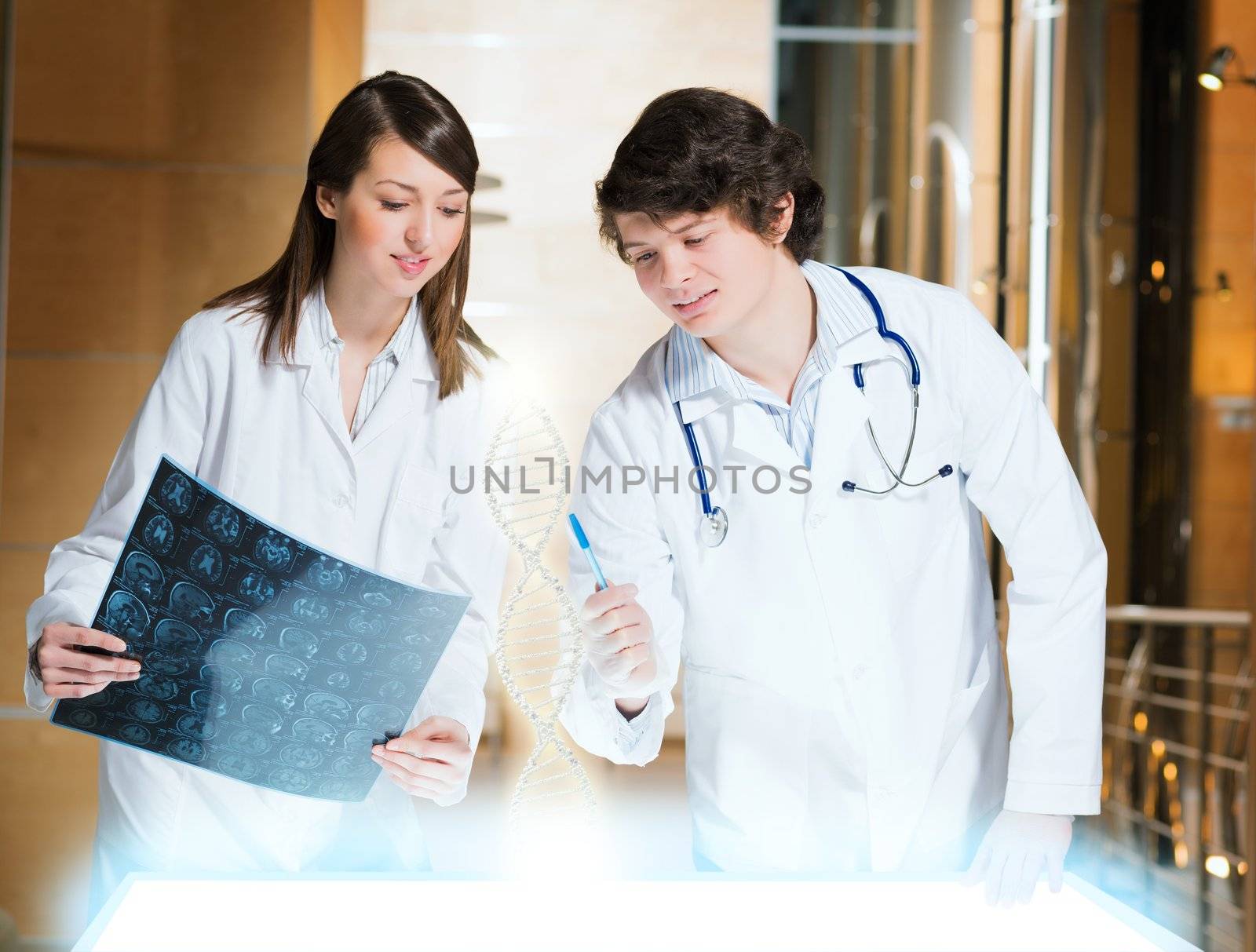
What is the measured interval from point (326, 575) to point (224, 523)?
0.47ft

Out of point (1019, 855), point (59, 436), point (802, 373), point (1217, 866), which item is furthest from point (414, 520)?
point (1217, 866)

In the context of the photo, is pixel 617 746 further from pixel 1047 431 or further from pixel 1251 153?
pixel 1251 153

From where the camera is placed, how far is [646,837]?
73.6 inches

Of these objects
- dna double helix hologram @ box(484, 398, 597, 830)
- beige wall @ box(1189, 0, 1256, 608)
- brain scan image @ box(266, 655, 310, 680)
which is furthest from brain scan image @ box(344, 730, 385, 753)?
beige wall @ box(1189, 0, 1256, 608)

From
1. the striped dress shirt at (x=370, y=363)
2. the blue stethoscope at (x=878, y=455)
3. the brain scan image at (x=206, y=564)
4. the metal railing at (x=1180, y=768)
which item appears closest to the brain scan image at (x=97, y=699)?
the brain scan image at (x=206, y=564)

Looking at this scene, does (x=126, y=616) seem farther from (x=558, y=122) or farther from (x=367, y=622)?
(x=558, y=122)

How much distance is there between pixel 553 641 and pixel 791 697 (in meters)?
0.35

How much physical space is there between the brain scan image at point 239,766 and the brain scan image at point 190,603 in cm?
21

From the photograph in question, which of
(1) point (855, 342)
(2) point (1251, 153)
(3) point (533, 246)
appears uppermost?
(2) point (1251, 153)

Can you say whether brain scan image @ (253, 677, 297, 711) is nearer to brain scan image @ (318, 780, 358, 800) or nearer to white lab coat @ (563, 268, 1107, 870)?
brain scan image @ (318, 780, 358, 800)

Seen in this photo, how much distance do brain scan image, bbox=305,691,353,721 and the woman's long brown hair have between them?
44cm

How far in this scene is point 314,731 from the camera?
1588 millimetres

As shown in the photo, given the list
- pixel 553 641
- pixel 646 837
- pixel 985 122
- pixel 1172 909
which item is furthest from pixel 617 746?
pixel 1172 909

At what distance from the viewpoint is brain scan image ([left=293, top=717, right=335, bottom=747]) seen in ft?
5.18
